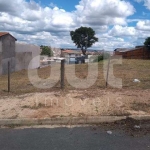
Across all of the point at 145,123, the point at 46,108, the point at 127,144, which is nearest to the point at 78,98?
the point at 46,108

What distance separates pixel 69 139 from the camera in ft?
13.0

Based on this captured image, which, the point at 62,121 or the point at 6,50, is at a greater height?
the point at 6,50

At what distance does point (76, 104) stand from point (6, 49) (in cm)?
1572

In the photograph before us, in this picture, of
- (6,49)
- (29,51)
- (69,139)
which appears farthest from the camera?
(29,51)

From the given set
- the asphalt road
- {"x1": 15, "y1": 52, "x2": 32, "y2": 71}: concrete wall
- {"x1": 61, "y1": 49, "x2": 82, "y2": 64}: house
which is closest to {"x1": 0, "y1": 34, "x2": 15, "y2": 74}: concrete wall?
{"x1": 15, "y1": 52, "x2": 32, "y2": 71}: concrete wall

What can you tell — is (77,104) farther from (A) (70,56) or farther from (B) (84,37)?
(B) (84,37)

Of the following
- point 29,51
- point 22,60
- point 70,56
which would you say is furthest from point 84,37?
point 22,60

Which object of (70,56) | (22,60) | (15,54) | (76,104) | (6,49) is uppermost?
(6,49)

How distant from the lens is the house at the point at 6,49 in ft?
62.7

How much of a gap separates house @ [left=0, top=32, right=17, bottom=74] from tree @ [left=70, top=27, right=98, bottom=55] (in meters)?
31.3

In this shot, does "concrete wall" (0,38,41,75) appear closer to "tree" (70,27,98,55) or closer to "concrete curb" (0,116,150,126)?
"concrete curb" (0,116,150,126)

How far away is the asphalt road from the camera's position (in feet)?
11.9

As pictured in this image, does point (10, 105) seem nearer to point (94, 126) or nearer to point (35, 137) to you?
point (35, 137)

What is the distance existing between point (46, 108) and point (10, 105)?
1028mm
